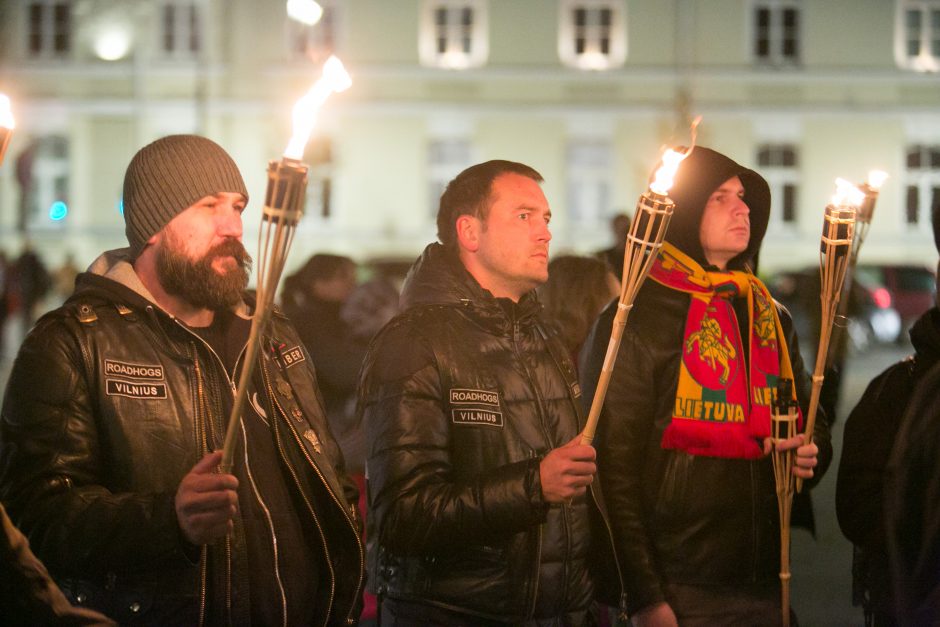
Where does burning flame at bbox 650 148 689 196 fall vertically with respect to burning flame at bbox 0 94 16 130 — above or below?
below

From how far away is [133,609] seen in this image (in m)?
2.72

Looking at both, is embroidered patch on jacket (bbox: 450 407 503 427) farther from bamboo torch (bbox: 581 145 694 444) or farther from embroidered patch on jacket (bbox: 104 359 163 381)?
embroidered patch on jacket (bbox: 104 359 163 381)

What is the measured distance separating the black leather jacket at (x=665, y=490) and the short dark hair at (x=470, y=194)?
517mm

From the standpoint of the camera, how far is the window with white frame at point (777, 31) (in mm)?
29125

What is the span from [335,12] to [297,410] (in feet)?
88.2

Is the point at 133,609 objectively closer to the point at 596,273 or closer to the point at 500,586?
the point at 500,586

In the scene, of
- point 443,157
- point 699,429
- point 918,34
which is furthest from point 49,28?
point 699,429

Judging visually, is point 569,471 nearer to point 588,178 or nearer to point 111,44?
point 588,178

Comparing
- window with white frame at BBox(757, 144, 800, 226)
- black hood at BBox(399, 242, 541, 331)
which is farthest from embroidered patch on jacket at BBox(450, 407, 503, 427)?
window with white frame at BBox(757, 144, 800, 226)

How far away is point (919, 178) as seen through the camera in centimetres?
2919

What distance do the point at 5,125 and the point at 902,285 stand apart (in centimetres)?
2175

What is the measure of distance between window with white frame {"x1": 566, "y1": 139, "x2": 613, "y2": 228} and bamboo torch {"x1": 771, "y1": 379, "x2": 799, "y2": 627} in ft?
82.7

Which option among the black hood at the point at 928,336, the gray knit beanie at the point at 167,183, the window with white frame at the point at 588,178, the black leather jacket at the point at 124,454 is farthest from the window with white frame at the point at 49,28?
the black hood at the point at 928,336

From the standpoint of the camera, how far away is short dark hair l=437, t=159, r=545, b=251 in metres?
3.51
